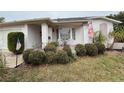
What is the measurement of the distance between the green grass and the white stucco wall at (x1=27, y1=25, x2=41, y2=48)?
18.7 feet

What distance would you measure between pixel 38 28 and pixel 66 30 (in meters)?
2.65

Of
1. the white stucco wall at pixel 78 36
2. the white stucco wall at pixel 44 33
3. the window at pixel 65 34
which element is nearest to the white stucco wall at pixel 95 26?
the white stucco wall at pixel 78 36

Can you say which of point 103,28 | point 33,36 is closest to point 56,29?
point 33,36

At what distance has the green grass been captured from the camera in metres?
11.0

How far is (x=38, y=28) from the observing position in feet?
68.6

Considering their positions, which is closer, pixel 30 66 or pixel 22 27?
pixel 30 66

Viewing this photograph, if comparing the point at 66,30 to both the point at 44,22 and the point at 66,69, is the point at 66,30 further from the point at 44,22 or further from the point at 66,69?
the point at 66,69

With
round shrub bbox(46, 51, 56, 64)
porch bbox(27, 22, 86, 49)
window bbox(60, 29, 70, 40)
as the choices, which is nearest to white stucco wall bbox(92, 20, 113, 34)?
porch bbox(27, 22, 86, 49)

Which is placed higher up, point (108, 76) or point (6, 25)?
point (6, 25)

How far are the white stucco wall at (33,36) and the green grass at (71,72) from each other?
18.7 ft

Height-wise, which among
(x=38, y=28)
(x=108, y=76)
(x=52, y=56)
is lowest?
(x=108, y=76)

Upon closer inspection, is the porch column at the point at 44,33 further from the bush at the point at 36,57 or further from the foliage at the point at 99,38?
the bush at the point at 36,57

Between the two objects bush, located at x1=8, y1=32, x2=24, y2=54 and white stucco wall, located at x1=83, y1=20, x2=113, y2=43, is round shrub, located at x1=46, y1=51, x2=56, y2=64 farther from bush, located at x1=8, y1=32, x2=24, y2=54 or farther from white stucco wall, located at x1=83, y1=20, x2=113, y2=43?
white stucco wall, located at x1=83, y1=20, x2=113, y2=43

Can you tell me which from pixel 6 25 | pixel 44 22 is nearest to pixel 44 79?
pixel 44 22
